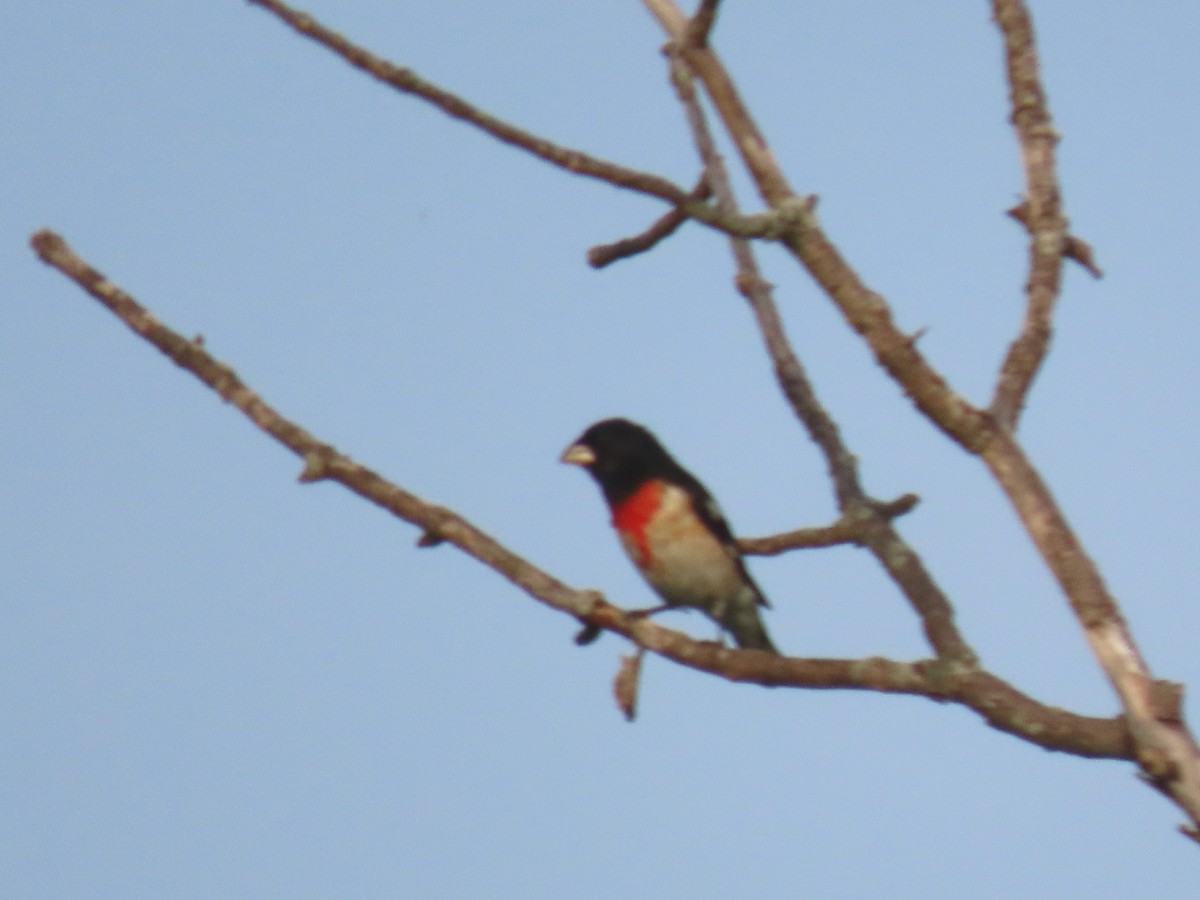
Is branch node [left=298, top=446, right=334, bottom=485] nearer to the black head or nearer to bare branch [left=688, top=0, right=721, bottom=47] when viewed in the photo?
bare branch [left=688, top=0, right=721, bottom=47]

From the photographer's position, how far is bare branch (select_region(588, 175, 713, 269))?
4129 mm

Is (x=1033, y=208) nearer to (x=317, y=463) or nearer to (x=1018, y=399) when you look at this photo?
(x=1018, y=399)

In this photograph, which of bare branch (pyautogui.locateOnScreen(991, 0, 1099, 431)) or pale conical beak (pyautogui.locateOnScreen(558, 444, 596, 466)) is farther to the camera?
pale conical beak (pyautogui.locateOnScreen(558, 444, 596, 466))

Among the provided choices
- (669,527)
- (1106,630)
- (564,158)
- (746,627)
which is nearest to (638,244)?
(564,158)

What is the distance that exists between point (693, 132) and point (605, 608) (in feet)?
5.44

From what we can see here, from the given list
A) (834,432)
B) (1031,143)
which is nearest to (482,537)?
(834,432)

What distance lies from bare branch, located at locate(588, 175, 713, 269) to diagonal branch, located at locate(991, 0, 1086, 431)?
2.69 ft

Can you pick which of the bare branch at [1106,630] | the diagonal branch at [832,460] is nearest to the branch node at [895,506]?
the diagonal branch at [832,460]

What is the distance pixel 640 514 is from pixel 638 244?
2633mm

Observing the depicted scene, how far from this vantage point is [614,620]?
396 centimetres

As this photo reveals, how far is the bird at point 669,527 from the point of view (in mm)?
6762

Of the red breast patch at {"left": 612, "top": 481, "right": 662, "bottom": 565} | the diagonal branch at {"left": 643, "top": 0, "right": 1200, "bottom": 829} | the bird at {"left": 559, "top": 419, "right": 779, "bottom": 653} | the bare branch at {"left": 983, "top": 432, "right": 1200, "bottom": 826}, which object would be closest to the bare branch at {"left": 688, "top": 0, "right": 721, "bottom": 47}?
the diagonal branch at {"left": 643, "top": 0, "right": 1200, "bottom": 829}

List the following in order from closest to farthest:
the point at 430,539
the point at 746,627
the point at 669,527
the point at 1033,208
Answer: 1. the point at 430,539
2. the point at 1033,208
3. the point at 669,527
4. the point at 746,627

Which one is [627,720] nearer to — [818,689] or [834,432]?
[818,689]
